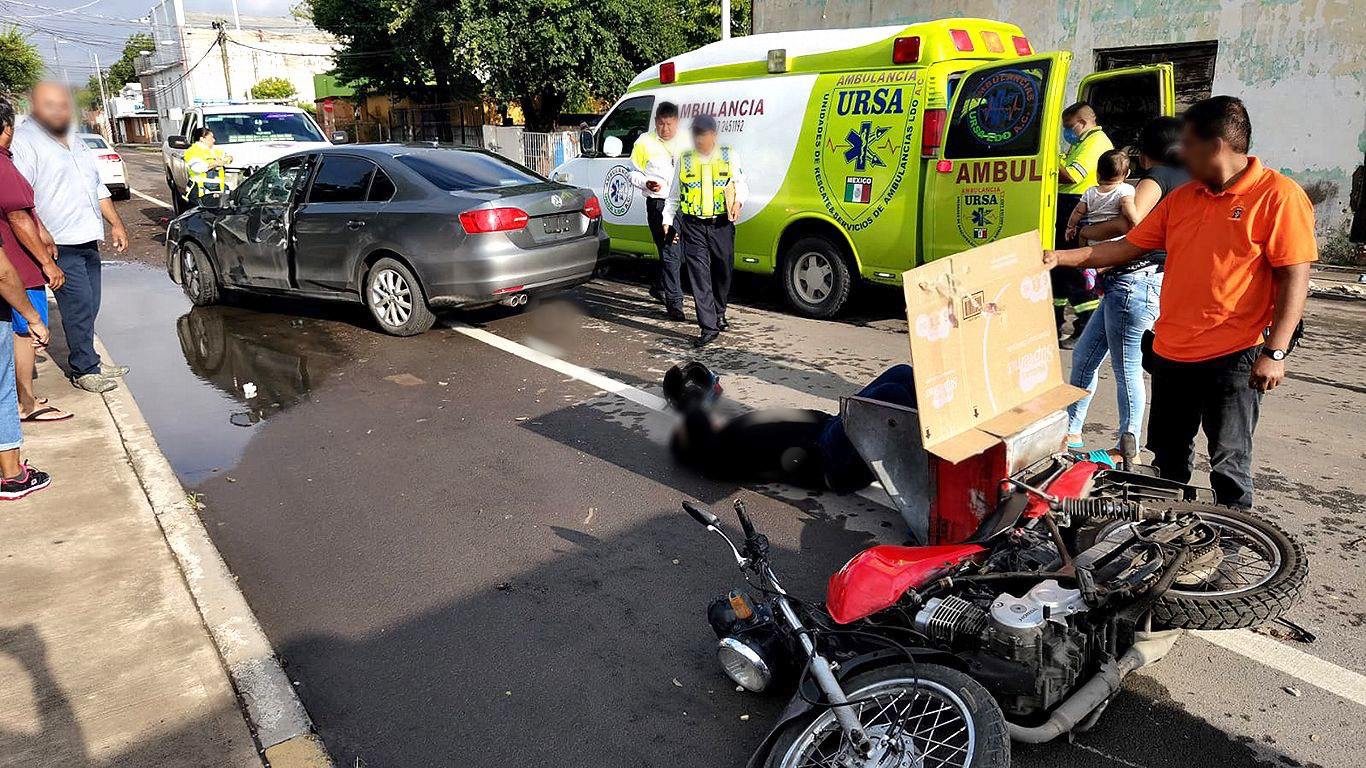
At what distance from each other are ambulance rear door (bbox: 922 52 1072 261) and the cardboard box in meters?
3.53

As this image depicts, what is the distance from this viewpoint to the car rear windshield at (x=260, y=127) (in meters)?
15.7

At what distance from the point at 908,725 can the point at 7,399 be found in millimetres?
4604

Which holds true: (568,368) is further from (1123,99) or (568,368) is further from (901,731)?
(1123,99)

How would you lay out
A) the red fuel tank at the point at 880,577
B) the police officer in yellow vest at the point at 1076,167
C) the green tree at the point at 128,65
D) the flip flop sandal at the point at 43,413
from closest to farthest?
the red fuel tank at the point at 880,577
the flip flop sandal at the point at 43,413
the police officer in yellow vest at the point at 1076,167
the green tree at the point at 128,65

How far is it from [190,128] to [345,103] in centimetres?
3145

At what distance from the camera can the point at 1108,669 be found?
8.60ft

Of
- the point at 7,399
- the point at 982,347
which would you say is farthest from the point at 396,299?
the point at 982,347

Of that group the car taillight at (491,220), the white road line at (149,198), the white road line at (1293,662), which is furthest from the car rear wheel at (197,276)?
the white road line at (149,198)

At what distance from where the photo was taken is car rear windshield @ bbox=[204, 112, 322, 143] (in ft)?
51.4

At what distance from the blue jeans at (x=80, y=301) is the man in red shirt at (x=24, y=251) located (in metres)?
0.27

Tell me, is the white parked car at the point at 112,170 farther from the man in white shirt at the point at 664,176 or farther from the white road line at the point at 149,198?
the man in white shirt at the point at 664,176

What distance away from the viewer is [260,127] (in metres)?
15.9

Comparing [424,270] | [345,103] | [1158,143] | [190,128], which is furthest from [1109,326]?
[345,103]

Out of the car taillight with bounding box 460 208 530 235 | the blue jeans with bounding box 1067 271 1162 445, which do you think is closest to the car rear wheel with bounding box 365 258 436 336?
the car taillight with bounding box 460 208 530 235
